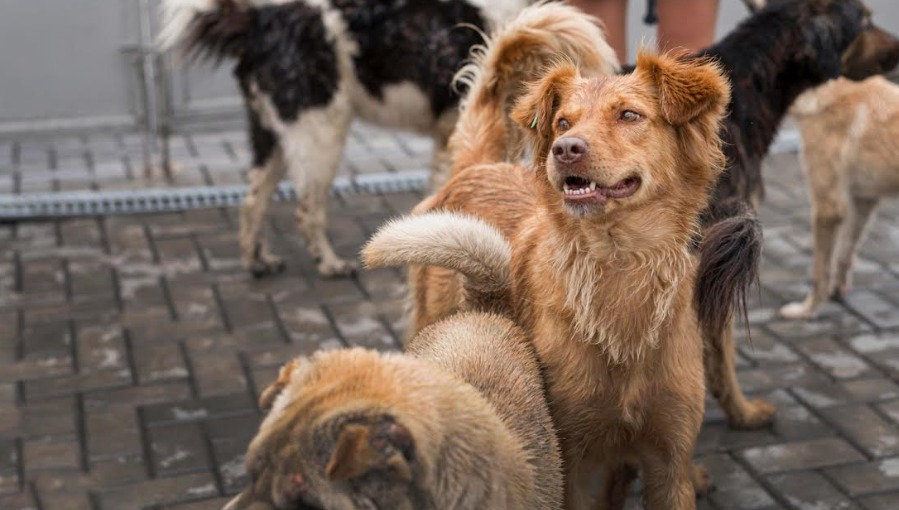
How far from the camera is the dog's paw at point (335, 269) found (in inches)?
221

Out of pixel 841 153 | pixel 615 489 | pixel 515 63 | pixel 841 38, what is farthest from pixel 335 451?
pixel 841 153

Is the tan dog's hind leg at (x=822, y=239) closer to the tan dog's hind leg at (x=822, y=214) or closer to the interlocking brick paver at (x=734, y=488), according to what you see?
the tan dog's hind leg at (x=822, y=214)

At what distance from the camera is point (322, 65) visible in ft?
17.6

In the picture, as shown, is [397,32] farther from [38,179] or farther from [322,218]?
[38,179]

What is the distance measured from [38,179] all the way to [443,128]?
8.95 ft

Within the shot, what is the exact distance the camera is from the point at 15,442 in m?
4.08

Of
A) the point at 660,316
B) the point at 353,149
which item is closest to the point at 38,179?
the point at 353,149

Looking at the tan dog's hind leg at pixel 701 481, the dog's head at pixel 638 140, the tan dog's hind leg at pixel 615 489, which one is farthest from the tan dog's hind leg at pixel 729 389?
the dog's head at pixel 638 140

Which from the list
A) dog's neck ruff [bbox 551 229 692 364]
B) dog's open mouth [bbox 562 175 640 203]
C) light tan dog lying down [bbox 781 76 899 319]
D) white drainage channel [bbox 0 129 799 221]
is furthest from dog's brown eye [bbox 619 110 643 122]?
white drainage channel [bbox 0 129 799 221]

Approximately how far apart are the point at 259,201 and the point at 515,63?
7.50 feet

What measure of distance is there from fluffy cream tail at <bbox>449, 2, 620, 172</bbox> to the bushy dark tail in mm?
917

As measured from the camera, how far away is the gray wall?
23.9 ft

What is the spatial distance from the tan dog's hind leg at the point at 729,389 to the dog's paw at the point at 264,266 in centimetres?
246

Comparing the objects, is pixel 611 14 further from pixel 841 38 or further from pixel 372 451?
pixel 372 451
